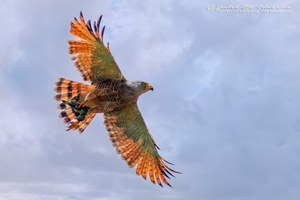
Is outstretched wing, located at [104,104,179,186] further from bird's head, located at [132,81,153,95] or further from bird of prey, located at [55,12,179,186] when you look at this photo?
bird's head, located at [132,81,153,95]

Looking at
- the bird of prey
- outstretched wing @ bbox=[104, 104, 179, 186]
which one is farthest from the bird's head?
outstretched wing @ bbox=[104, 104, 179, 186]

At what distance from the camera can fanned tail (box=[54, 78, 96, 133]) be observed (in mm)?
19875

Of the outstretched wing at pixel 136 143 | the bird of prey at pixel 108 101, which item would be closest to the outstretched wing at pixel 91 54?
the bird of prey at pixel 108 101

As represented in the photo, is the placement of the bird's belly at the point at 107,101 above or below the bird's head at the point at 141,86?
below

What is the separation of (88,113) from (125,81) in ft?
5.24

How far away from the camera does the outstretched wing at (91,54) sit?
19.8m

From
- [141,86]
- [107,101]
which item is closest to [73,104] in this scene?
[107,101]

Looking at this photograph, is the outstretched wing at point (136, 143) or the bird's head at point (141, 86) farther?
the outstretched wing at point (136, 143)

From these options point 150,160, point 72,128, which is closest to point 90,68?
point 72,128

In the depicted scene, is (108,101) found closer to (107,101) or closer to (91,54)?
(107,101)

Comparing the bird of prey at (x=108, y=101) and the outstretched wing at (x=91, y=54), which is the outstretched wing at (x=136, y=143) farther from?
the outstretched wing at (x=91, y=54)

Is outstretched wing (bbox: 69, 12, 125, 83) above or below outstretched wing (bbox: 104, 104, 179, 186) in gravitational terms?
above

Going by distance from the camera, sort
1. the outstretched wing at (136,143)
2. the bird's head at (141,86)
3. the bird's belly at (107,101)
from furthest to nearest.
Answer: the outstretched wing at (136,143)
the bird's belly at (107,101)
the bird's head at (141,86)

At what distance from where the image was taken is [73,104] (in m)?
20.0
